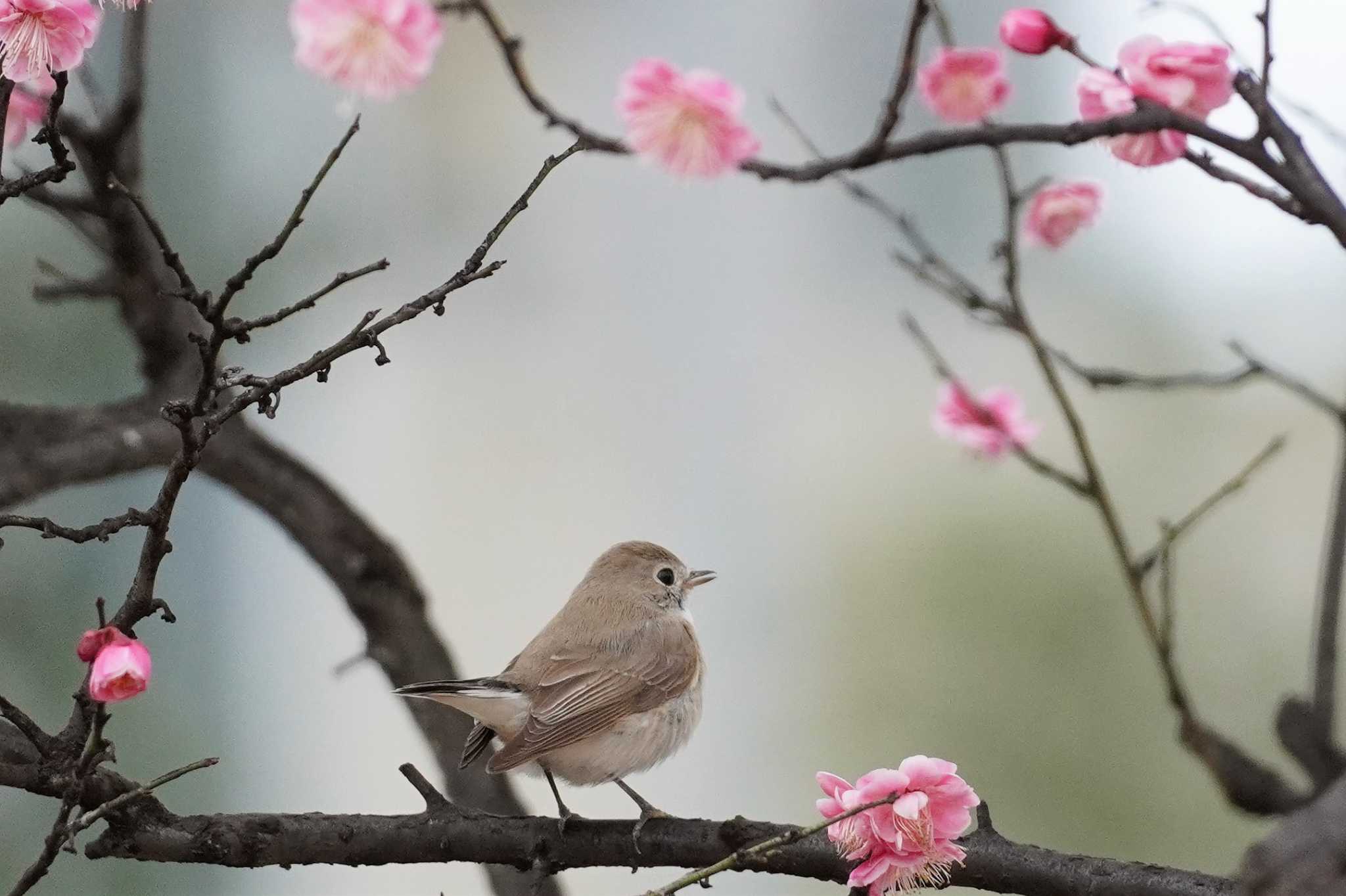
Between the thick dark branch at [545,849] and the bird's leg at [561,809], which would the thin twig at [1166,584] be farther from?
the bird's leg at [561,809]

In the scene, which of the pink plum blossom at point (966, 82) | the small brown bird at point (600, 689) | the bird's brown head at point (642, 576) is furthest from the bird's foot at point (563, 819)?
the pink plum blossom at point (966, 82)

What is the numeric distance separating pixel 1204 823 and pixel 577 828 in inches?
104

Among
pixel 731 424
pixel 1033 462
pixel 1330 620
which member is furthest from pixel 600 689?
pixel 731 424

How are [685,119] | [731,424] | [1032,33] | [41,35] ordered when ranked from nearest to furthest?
[41,35]
[1032,33]
[685,119]
[731,424]

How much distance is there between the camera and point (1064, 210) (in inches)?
65.8

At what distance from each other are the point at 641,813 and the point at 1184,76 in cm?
89

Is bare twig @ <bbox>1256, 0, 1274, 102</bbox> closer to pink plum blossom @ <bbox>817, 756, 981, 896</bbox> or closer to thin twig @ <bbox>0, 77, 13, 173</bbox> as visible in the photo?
pink plum blossom @ <bbox>817, 756, 981, 896</bbox>

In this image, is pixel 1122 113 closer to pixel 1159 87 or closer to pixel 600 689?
pixel 1159 87

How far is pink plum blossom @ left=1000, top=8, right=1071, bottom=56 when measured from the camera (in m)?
1.22

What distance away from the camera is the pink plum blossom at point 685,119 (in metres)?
1.57

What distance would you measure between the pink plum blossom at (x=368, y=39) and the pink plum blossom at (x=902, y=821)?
3.42ft

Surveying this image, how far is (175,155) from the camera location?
161 inches

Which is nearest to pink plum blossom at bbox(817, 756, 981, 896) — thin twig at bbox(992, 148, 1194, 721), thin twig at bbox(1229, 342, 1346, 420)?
thin twig at bbox(992, 148, 1194, 721)

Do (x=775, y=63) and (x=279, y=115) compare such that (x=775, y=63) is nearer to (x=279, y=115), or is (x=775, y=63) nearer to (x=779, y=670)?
(x=279, y=115)
